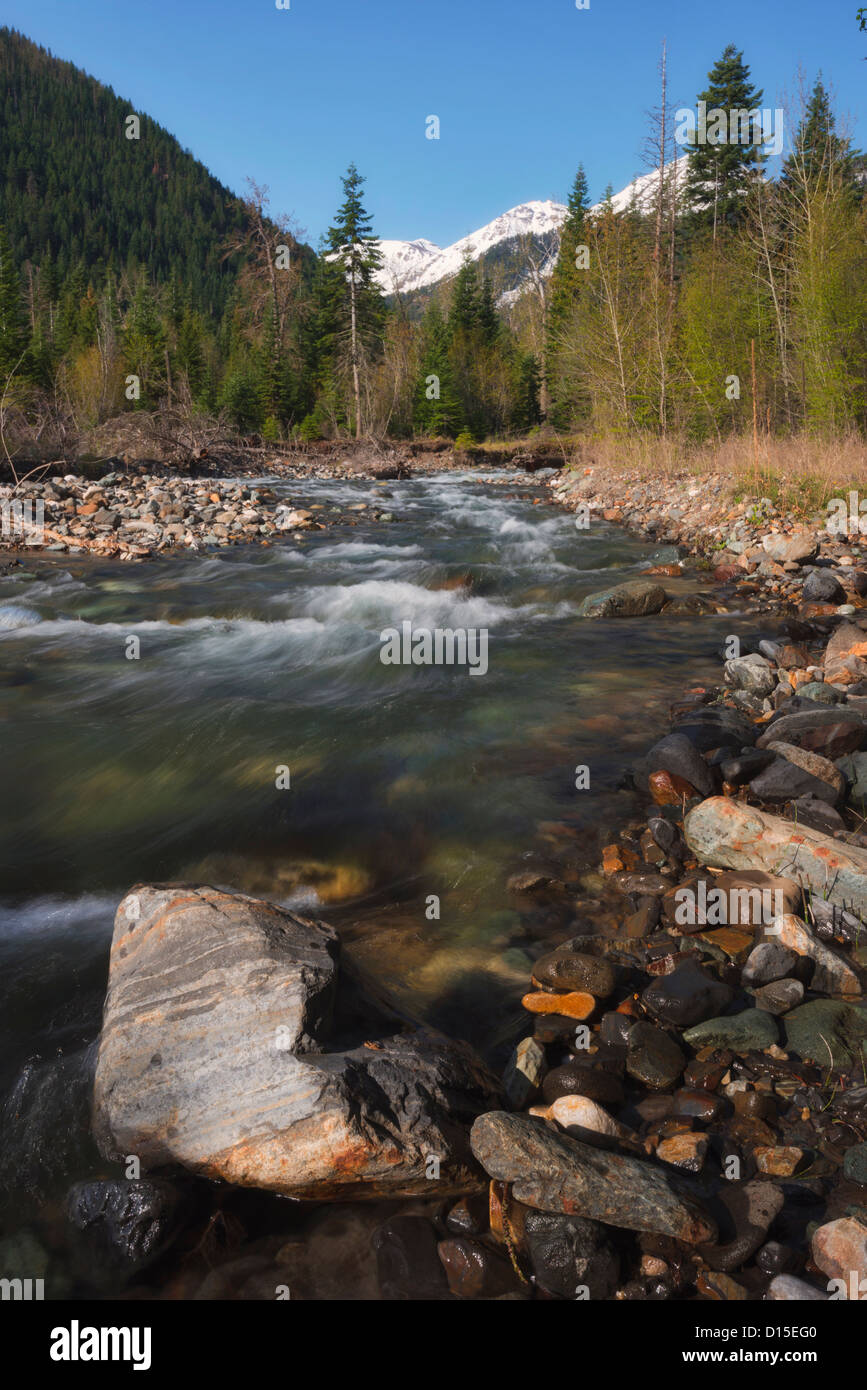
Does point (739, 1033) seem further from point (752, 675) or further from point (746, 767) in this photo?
point (752, 675)

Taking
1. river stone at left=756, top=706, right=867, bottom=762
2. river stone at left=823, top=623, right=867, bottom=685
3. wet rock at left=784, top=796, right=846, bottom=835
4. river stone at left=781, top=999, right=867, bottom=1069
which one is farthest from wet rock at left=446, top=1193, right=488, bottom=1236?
river stone at left=823, top=623, right=867, bottom=685

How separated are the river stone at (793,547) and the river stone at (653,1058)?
9.52 m

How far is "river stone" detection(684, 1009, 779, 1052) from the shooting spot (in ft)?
9.95

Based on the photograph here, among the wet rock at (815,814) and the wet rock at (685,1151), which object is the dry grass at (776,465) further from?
the wet rock at (685,1151)

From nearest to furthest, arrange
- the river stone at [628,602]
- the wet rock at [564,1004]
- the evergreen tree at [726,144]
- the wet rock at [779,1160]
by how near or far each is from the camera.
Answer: the wet rock at [779,1160] < the wet rock at [564,1004] < the river stone at [628,602] < the evergreen tree at [726,144]

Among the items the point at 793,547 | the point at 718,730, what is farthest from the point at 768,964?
the point at 793,547

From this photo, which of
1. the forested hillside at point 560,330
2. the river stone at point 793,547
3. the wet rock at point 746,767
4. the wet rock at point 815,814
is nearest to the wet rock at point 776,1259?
the wet rock at point 815,814

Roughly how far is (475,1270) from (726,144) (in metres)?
50.7

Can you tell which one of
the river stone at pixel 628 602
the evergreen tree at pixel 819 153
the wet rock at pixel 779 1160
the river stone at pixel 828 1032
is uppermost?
the evergreen tree at pixel 819 153

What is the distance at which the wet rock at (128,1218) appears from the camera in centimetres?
242

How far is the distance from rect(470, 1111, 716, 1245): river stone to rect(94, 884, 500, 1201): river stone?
7.9 inches

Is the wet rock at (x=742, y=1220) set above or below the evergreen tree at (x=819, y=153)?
below

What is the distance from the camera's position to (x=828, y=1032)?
3.02 m

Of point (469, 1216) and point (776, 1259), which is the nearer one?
point (776, 1259)
